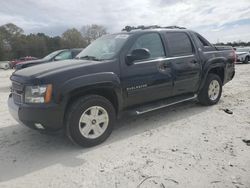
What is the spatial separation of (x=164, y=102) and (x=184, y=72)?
0.78m

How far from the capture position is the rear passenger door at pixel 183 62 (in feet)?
17.4

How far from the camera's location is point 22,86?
12.8 feet

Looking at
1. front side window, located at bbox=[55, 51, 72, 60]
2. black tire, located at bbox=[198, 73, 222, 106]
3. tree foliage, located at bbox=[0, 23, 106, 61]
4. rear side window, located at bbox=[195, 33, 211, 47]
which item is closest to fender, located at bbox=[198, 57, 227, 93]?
black tire, located at bbox=[198, 73, 222, 106]

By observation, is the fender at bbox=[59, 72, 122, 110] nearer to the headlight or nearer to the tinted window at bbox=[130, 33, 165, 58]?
the headlight

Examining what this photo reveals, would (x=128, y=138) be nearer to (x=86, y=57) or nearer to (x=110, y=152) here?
(x=110, y=152)

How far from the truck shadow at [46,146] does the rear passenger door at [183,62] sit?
64cm

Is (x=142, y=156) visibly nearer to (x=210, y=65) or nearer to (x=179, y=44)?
(x=179, y=44)

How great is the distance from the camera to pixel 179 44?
5.57m

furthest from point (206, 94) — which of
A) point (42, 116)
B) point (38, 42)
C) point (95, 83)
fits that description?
point (38, 42)

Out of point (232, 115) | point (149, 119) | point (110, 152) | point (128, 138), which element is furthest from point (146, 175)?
point (232, 115)

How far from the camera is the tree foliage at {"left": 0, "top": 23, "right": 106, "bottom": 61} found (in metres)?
60.3

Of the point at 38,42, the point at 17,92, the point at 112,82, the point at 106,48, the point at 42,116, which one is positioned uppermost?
the point at 38,42

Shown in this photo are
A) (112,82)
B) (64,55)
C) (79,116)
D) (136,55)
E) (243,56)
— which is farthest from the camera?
(243,56)

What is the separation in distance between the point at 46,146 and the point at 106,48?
203 centimetres
